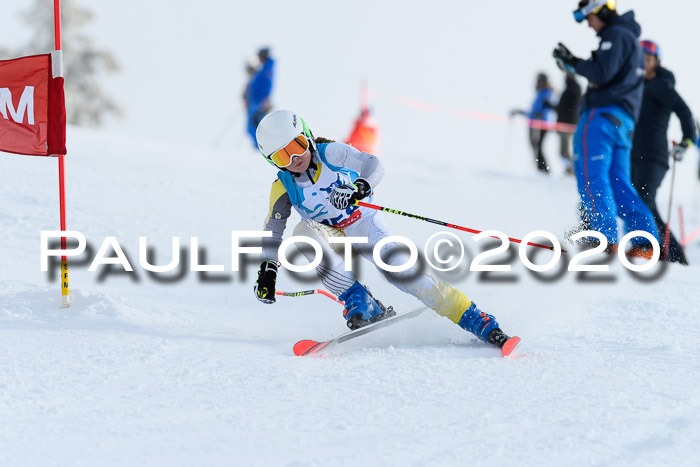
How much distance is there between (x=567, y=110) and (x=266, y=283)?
8432 millimetres

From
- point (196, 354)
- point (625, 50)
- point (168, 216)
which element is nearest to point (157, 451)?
point (196, 354)

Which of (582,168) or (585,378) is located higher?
(582,168)

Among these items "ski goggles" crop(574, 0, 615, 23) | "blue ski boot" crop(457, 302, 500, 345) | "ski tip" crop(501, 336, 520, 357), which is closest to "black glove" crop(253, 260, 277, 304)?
"blue ski boot" crop(457, 302, 500, 345)

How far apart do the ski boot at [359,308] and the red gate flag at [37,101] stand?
2.00 metres

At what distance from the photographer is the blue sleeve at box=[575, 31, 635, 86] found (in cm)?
494

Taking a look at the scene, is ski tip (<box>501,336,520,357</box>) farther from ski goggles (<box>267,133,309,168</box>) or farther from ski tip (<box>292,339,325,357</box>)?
ski goggles (<box>267,133,309,168</box>)

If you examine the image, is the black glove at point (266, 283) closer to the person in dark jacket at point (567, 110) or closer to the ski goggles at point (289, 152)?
the ski goggles at point (289, 152)

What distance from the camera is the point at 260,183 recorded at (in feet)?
28.7

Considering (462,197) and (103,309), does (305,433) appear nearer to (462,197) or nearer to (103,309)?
(103,309)

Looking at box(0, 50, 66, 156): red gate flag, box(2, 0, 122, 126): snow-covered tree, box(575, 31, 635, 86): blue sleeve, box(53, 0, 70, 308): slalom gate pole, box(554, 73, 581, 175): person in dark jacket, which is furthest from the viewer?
box(2, 0, 122, 126): snow-covered tree

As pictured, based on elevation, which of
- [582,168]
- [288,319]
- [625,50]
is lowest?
[288,319]

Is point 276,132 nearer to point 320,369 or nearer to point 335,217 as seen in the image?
point 335,217

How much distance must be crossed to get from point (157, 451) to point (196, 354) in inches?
44.3

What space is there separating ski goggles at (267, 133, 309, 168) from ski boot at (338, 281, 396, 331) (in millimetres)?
810
